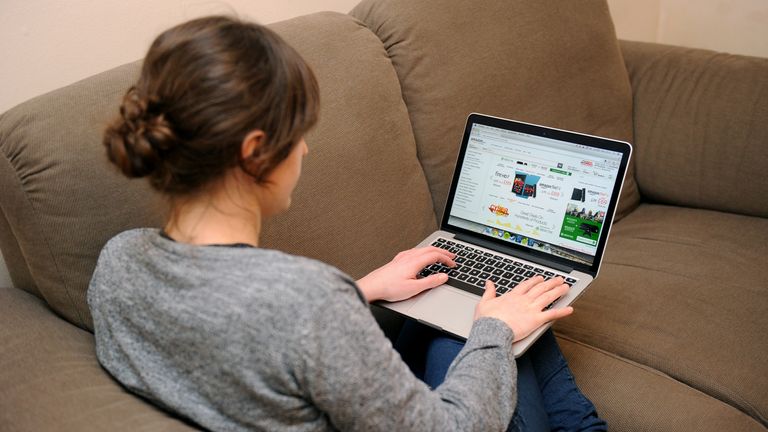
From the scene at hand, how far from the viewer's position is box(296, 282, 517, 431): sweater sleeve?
2.63ft

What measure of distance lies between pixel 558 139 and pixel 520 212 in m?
0.15

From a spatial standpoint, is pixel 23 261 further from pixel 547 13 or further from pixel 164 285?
pixel 547 13

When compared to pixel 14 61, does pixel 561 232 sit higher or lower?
lower

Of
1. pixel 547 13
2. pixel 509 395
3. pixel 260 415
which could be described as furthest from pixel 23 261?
pixel 547 13

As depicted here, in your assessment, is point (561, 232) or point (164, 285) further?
point (561, 232)

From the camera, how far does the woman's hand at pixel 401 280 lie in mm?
1240

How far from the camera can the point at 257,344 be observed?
80 cm

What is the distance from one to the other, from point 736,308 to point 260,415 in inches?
40.6

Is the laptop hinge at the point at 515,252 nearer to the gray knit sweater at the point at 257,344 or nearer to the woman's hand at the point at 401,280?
the woman's hand at the point at 401,280

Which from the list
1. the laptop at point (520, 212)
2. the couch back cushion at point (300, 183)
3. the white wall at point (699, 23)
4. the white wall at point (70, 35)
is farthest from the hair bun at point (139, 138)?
the white wall at point (699, 23)

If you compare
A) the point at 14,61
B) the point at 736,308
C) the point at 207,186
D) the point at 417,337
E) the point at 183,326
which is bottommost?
the point at 736,308

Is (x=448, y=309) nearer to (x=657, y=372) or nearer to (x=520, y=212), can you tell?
(x=520, y=212)

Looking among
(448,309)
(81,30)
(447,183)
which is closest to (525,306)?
(448,309)

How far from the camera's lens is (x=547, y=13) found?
5.90ft
